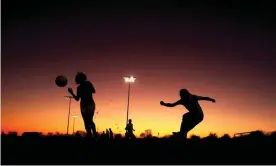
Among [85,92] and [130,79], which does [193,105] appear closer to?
[85,92]

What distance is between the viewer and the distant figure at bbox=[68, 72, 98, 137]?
10586 millimetres

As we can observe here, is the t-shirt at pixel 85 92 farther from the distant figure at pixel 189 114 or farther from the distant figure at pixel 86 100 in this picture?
the distant figure at pixel 189 114

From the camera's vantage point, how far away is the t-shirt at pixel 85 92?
34.8 ft

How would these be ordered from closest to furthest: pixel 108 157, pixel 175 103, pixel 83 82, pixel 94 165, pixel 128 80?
1. pixel 94 165
2. pixel 108 157
3. pixel 83 82
4. pixel 175 103
5. pixel 128 80

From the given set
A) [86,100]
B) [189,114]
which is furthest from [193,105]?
[86,100]

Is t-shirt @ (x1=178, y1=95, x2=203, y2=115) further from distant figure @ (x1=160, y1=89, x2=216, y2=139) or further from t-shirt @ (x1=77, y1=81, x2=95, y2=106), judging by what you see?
t-shirt @ (x1=77, y1=81, x2=95, y2=106)

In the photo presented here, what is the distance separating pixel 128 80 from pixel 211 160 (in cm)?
3081

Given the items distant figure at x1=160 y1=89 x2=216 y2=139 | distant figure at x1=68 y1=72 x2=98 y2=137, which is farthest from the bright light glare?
distant figure at x1=68 y1=72 x2=98 y2=137

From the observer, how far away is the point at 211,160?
6191 mm

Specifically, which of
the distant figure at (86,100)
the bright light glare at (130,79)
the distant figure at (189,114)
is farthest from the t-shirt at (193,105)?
the bright light glare at (130,79)

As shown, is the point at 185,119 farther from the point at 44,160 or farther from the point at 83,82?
the point at 44,160

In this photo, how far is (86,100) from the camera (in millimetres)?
10656

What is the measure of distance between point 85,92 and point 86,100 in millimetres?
248

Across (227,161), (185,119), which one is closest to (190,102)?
(185,119)
